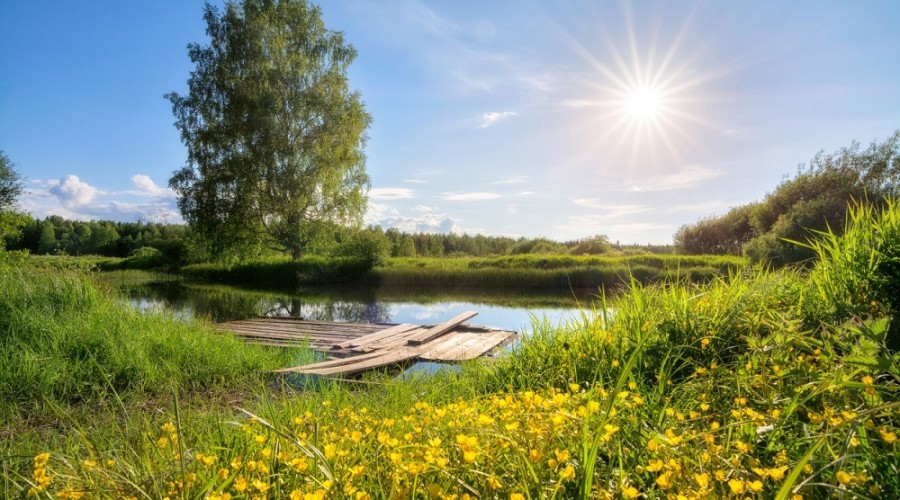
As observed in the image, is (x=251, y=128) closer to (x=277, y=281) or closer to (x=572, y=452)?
(x=277, y=281)

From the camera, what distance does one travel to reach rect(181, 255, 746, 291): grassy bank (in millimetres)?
18500

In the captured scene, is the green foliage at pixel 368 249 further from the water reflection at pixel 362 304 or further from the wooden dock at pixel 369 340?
the wooden dock at pixel 369 340

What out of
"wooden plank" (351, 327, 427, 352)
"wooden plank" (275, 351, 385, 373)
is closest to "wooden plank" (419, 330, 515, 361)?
"wooden plank" (351, 327, 427, 352)

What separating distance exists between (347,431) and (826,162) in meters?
25.2

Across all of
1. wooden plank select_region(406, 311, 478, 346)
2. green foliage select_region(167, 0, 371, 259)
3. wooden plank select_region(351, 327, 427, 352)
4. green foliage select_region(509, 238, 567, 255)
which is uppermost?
green foliage select_region(167, 0, 371, 259)

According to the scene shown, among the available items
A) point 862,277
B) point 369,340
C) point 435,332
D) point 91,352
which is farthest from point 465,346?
point 862,277

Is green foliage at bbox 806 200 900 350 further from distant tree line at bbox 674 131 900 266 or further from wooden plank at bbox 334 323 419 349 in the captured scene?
distant tree line at bbox 674 131 900 266

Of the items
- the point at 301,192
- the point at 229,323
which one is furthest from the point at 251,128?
the point at 229,323

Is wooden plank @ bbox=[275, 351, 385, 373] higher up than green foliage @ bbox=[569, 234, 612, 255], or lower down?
lower down

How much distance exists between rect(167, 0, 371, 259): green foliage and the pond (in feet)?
13.7

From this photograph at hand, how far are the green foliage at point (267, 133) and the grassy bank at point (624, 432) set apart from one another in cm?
1858

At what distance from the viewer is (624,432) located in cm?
195

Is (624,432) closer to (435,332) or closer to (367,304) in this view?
(435,332)

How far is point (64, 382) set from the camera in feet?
15.3
